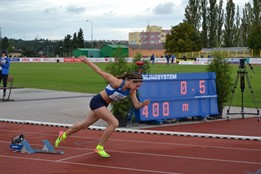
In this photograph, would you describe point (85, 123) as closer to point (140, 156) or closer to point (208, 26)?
point (140, 156)

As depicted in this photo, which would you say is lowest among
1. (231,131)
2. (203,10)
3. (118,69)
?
(231,131)

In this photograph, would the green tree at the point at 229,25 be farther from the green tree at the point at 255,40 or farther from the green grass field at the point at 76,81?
the green grass field at the point at 76,81

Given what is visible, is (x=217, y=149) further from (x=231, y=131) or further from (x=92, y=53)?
(x=92, y=53)

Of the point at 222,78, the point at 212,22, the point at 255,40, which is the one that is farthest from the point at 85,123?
the point at 212,22

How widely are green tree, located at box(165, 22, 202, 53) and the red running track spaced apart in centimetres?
8629

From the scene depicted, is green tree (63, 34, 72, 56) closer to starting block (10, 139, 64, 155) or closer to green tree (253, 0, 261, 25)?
green tree (253, 0, 261, 25)

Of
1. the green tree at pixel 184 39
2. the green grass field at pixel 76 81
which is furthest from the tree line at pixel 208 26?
the green grass field at pixel 76 81

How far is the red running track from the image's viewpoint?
824 cm

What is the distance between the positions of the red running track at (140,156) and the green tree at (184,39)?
86.3 m

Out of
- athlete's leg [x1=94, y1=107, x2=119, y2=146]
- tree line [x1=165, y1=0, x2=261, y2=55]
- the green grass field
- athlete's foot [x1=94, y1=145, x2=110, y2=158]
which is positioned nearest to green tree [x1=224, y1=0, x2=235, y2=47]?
tree line [x1=165, y1=0, x2=261, y2=55]

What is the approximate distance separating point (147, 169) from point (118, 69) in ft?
19.5

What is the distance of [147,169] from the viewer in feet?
27.0

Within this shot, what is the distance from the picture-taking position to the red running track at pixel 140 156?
27.0 ft

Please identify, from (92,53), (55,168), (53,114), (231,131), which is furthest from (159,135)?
(92,53)
